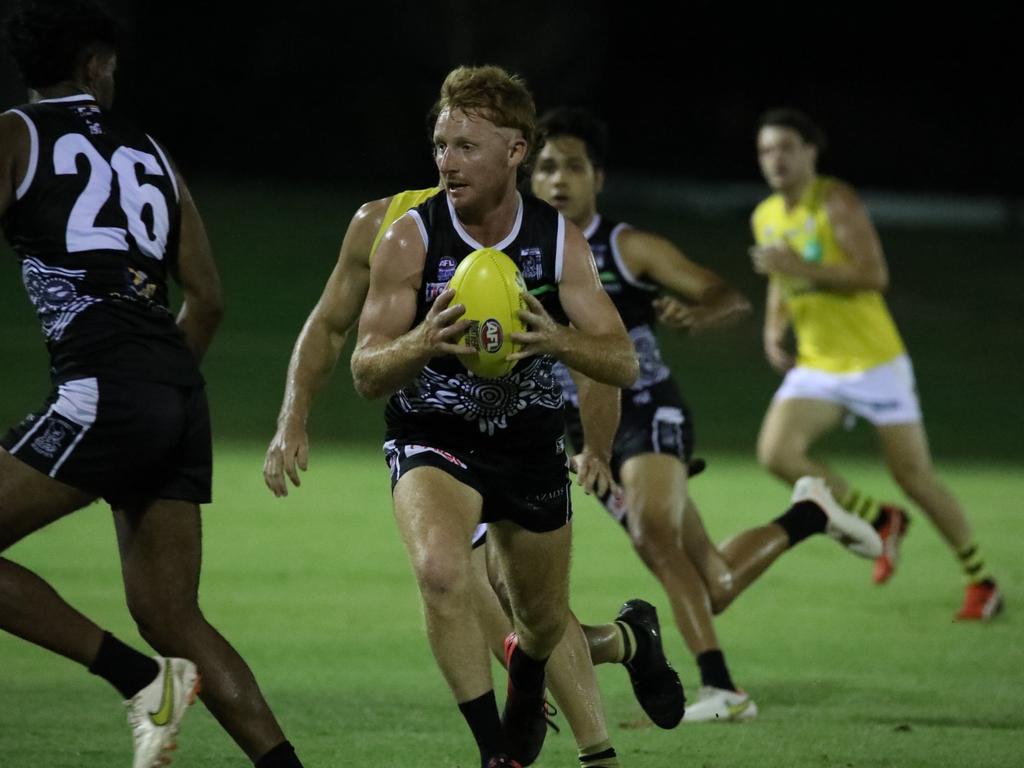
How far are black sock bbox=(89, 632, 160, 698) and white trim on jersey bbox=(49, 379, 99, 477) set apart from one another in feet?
1.80

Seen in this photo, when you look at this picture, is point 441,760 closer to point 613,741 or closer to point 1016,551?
point 613,741

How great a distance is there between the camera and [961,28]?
38125 millimetres

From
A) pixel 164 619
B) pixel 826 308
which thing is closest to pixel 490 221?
pixel 164 619

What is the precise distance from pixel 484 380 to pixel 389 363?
1.49 ft

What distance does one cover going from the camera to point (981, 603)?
9.48 meters

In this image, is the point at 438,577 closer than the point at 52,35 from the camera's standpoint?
Yes

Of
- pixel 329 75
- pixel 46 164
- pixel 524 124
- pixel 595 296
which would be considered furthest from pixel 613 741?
pixel 329 75

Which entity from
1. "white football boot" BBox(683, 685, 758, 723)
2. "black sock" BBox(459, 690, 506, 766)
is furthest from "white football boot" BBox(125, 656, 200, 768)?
"white football boot" BBox(683, 685, 758, 723)

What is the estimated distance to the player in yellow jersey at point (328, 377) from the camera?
17.8 ft

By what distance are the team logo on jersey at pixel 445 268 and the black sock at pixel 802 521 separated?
3297mm

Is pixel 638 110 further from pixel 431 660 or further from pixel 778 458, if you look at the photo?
pixel 431 660

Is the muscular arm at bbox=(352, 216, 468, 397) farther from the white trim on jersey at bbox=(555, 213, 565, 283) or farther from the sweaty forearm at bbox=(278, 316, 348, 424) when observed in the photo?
the white trim on jersey at bbox=(555, 213, 565, 283)

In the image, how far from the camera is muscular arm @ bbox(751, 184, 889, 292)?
9953 millimetres

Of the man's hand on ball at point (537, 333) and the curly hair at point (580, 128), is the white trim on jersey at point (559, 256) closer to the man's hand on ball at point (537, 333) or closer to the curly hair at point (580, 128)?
the man's hand on ball at point (537, 333)
